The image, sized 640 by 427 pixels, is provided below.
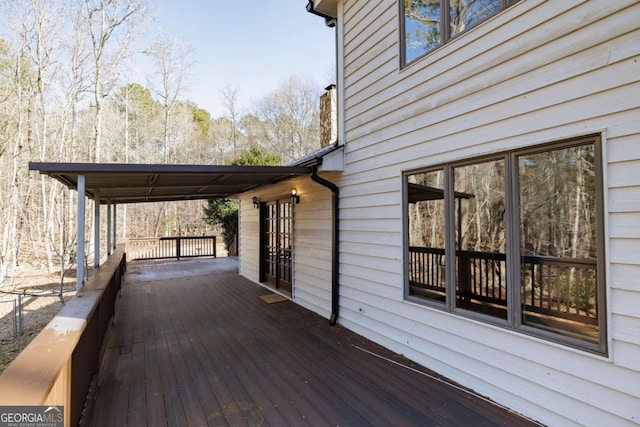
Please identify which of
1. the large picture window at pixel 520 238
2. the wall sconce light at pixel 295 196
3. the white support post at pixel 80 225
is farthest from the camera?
the wall sconce light at pixel 295 196

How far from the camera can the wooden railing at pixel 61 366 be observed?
4.64 ft

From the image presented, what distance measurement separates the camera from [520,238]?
8.48ft

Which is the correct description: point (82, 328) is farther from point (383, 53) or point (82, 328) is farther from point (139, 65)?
point (139, 65)

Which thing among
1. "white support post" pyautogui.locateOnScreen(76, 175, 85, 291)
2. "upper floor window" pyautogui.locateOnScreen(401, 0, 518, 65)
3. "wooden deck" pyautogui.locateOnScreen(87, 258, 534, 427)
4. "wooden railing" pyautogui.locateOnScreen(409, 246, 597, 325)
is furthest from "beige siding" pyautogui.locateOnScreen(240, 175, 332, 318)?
"white support post" pyautogui.locateOnScreen(76, 175, 85, 291)

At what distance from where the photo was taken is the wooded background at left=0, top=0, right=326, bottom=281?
31.1 feet

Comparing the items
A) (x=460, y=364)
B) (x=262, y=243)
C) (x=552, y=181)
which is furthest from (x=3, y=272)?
(x=552, y=181)

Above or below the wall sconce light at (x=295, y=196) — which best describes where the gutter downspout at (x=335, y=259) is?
below

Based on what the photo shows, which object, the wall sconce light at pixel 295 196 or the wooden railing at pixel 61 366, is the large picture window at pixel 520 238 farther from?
the wooden railing at pixel 61 366

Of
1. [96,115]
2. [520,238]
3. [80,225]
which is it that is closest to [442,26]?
[520,238]

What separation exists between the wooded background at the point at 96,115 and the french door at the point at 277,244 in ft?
16.5

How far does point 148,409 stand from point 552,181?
158 inches

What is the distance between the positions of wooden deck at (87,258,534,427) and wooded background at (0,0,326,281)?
5849 millimetres

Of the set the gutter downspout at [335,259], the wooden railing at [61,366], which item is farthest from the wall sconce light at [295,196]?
the wooden railing at [61,366]

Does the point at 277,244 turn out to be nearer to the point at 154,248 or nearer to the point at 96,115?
the point at 154,248
